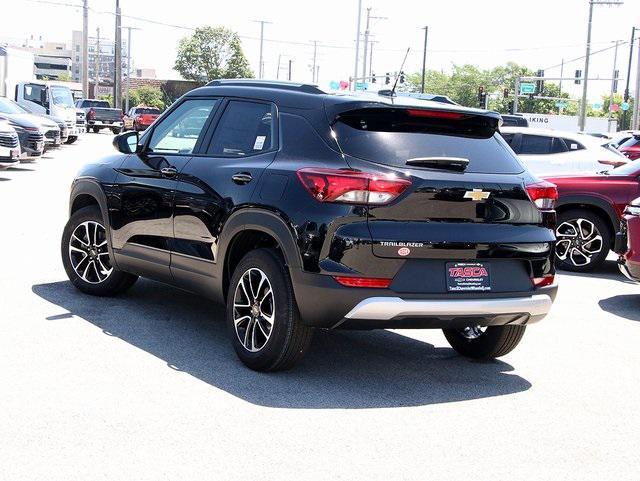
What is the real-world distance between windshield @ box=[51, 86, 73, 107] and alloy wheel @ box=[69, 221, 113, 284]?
99.9 feet

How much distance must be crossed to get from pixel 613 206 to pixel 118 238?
6513 millimetres

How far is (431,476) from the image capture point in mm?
4418

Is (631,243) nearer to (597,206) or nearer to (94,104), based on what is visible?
(597,206)

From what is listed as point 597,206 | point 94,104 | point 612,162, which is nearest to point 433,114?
point 597,206

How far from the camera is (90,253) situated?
8109mm

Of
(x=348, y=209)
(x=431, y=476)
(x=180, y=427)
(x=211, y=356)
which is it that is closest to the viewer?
(x=431, y=476)

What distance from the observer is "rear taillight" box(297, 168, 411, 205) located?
5469 mm

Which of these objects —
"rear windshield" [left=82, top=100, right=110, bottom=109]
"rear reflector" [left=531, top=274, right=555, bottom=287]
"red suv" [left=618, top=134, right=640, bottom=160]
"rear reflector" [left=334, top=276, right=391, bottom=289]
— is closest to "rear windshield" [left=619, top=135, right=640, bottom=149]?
"red suv" [left=618, top=134, right=640, bottom=160]

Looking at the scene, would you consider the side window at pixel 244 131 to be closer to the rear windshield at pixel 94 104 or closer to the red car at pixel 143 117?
the red car at pixel 143 117

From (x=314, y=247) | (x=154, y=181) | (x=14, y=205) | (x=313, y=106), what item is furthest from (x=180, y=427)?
(x=14, y=205)

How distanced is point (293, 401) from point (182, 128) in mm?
2615

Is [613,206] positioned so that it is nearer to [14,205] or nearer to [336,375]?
[336,375]

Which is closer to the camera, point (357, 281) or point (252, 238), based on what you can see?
point (357, 281)

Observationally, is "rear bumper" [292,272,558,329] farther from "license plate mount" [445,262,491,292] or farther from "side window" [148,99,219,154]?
"side window" [148,99,219,154]
